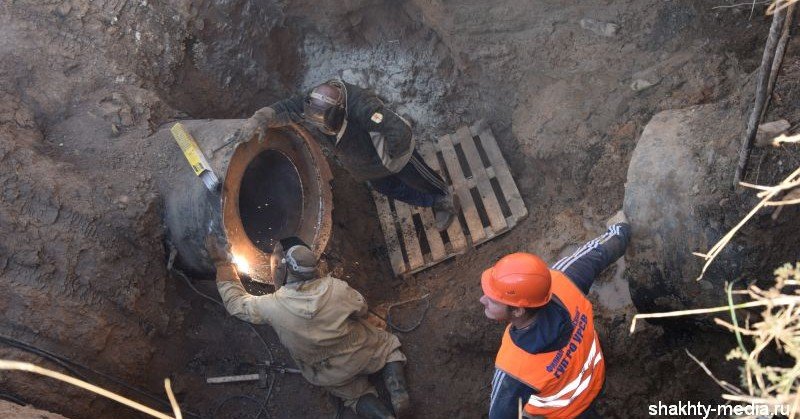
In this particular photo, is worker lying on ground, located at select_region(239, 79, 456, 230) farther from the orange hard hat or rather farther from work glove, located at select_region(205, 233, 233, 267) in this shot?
the orange hard hat

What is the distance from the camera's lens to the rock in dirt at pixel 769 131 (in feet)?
9.61

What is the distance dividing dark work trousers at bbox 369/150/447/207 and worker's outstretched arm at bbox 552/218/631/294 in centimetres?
193

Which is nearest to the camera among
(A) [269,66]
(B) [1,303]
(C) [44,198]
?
(B) [1,303]

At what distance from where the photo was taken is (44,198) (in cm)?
368

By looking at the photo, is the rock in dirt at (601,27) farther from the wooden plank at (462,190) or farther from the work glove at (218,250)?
the work glove at (218,250)

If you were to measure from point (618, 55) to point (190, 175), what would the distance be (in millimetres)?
3505

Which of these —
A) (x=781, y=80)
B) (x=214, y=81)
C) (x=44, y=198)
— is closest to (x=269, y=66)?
(x=214, y=81)

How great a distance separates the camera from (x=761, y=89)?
261 cm

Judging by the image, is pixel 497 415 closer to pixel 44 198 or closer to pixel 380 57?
pixel 44 198

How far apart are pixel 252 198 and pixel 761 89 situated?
3667mm

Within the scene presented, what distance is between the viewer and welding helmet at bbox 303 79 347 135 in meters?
4.51

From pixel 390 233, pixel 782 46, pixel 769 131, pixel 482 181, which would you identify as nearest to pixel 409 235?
pixel 390 233

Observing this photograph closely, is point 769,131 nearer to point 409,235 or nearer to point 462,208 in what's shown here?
point 462,208

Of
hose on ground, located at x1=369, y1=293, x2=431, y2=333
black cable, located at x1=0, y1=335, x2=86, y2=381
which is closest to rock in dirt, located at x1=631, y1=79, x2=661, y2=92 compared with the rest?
hose on ground, located at x1=369, y1=293, x2=431, y2=333
